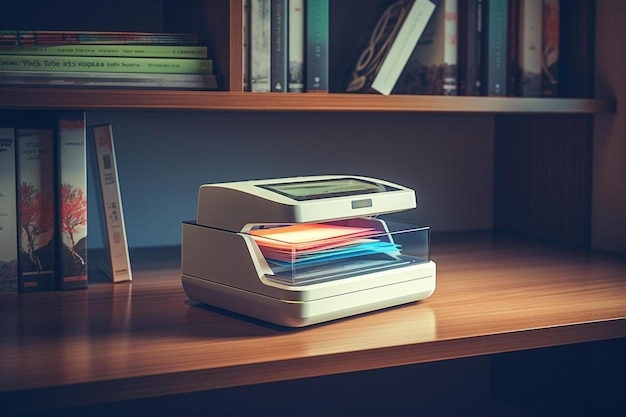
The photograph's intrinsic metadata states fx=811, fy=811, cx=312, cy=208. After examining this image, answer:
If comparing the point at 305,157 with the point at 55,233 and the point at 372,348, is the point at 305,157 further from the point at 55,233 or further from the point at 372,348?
the point at 372,348

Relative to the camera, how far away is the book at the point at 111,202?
1.35 metres

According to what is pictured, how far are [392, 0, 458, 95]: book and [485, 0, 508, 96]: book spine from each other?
0.06 meters

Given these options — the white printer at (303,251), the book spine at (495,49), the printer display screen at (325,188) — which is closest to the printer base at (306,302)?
the white printer at (303,251)

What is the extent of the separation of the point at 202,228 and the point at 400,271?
0.30 metres

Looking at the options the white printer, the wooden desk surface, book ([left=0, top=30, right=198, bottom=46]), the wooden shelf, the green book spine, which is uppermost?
book ([left=0, top=30, right=198, bottom=46])

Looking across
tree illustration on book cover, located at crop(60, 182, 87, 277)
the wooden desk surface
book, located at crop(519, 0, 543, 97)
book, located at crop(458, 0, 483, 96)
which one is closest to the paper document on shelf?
Result: the wooden desk surface

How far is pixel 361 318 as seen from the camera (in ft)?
3.80

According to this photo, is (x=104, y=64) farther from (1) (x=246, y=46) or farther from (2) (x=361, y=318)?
(2) (x=361, y=318)

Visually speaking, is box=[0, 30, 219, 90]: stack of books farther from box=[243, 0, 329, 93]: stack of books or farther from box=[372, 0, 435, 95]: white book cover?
box=[372, 0, 435, 95]: white book cover

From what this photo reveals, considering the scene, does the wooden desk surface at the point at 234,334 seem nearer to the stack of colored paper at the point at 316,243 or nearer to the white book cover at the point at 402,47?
the stack of colored paper at the point at 316,243

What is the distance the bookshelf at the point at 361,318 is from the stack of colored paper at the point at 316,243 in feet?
0.33

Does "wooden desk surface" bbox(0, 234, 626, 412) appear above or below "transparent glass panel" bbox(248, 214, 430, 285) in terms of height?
below

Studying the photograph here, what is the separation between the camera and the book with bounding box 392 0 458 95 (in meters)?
1.54

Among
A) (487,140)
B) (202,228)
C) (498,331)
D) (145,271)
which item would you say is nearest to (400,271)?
(498,331)
